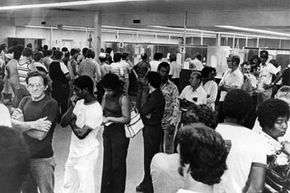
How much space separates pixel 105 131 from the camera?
11.3ft

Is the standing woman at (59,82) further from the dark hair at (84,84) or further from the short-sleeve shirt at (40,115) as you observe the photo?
the short-sleeve shirt at (40,115)

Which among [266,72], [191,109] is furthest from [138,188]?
[266,72]

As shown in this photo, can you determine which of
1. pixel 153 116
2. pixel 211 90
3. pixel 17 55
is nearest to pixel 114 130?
pixel 153 116

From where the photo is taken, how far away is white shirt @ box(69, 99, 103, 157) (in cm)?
320

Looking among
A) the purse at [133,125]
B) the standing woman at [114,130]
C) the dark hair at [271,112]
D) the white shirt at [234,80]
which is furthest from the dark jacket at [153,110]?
the dark hair at [271,112]

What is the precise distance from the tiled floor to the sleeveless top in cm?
101

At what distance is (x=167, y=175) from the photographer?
164cm

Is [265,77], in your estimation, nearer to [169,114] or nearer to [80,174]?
[169,114]

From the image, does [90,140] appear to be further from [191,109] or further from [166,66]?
[166,66]

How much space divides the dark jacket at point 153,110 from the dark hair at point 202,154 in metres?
2.22

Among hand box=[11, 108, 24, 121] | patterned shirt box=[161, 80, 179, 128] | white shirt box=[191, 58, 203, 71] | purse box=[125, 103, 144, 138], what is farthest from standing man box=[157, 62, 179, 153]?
white shirt box=[191, 58, 203, 71]

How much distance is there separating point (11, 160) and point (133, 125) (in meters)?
2.09

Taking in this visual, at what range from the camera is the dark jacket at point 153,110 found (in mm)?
3789

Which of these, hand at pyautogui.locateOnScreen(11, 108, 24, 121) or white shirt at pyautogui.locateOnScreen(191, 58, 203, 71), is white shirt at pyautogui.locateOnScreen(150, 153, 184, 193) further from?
white shirt at pyautogui.locateOnScreen(191, 58, 203, 71)
